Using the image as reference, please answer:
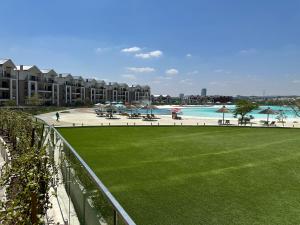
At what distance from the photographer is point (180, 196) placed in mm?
8883

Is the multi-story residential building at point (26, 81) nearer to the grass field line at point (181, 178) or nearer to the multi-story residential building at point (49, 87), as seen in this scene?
the multi-story residential building at point (49, 87)

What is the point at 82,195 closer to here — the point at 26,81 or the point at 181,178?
the point at 181,178

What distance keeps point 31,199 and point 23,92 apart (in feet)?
251

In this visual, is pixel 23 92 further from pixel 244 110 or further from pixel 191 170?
pixel 191 170

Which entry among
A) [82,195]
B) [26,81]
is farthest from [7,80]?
[82,195]

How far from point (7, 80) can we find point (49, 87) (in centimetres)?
1888

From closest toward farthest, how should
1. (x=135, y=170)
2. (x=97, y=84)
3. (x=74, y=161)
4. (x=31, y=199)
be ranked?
(x=31, y=199) → (x=74, y=161) → (x=135, y=170) → (x=97, y=84)

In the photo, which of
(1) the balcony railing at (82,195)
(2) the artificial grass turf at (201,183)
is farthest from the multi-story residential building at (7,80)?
(1) the balcony railing at (82,195)

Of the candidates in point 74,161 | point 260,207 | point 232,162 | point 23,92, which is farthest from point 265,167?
point 23,92

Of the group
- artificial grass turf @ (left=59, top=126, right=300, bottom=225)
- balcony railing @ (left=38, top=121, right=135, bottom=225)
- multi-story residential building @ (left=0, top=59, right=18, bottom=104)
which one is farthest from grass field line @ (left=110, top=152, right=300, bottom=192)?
multi-story residential building @ (left=0, top=59, right=18, bottom=104)

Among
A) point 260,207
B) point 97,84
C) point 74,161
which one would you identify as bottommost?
point 260,207

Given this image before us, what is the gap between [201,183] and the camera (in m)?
10.2

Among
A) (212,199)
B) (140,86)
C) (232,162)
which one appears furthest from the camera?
(140,86)

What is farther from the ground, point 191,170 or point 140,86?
point 140,86
